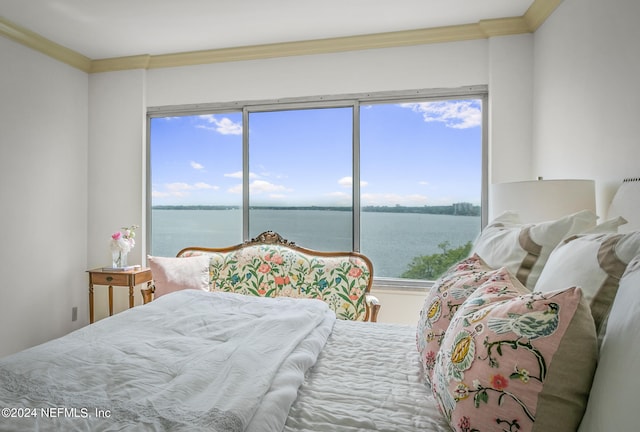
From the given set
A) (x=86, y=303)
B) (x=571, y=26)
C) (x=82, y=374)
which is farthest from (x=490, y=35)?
(x=86, y=303)

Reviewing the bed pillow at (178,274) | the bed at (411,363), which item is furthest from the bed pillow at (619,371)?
the bed pillow at (178,274)

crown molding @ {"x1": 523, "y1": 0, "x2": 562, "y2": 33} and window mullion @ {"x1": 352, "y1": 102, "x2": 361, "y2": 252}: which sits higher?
crown molding @ {"x1": 523, "y1": 0, "x2": 562, "y2": 33}

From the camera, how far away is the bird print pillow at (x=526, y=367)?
0.72 metres

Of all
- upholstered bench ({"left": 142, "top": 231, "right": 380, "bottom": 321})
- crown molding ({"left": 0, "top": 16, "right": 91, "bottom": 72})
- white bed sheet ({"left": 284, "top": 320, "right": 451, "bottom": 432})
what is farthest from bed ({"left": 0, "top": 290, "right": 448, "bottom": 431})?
crown molding ({"left": 0, "top": 16, "right": 91, "bottom": 72})

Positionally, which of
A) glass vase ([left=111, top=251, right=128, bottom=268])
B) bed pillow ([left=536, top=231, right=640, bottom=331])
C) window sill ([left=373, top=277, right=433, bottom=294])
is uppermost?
bed pillow ([left=536, top=231, right=640, bottom=331])

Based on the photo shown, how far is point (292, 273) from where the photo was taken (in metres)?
3.16

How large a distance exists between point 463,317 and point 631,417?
424mm

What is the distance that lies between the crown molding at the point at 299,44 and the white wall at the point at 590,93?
0.57 ft

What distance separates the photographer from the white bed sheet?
1035 millimetres

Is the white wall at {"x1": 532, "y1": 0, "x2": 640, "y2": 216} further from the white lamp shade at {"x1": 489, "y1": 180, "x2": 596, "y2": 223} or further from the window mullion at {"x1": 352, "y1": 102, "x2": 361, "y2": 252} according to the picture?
the window mullion at {"x1": 352, "y1": 102, "x2": 361, "y2": 252}

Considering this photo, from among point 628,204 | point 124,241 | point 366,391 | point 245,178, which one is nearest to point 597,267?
point 366,391

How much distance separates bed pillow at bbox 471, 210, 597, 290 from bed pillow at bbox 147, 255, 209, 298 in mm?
2466

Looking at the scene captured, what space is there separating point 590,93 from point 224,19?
98.7 inches

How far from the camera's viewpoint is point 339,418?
106cm
